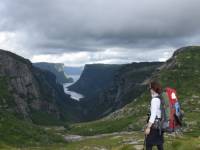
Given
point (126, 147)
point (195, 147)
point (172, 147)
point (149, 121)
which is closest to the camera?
point (149, 121)

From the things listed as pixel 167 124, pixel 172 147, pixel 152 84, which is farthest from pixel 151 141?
pixel 172 147

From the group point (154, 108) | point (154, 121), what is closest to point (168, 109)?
point (154, 108)

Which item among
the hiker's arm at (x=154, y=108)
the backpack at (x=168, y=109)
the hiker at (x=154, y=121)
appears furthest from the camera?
the backpack at (x=168, y=109)

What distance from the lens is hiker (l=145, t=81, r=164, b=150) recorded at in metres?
25.9

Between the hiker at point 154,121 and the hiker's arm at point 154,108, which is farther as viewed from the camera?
→ the hiker at point 154,121

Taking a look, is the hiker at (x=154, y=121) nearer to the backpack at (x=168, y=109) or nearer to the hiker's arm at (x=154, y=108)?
the hiker's arm at (x=154, y=108)

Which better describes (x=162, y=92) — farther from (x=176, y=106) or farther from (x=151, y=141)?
(x=151, y=141)

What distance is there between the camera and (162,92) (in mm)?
26703

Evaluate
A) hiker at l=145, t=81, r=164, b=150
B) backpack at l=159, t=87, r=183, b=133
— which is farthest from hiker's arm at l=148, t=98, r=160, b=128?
backpack at l=159, t=87, r=183, b=133

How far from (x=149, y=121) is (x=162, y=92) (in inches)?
83.6

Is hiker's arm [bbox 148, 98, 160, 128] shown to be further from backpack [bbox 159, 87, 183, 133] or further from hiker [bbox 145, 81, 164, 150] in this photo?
backpack [bbox 159, 87, 183, 133]

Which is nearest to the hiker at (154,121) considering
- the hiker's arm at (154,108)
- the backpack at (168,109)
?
the hiker's arm at (154,108)

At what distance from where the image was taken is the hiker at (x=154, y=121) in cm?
2594

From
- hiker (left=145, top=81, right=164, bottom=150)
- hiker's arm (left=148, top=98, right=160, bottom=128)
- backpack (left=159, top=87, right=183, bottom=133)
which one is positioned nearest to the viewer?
hiker's arm (left=148, top=98, right=160, bottom=128)
